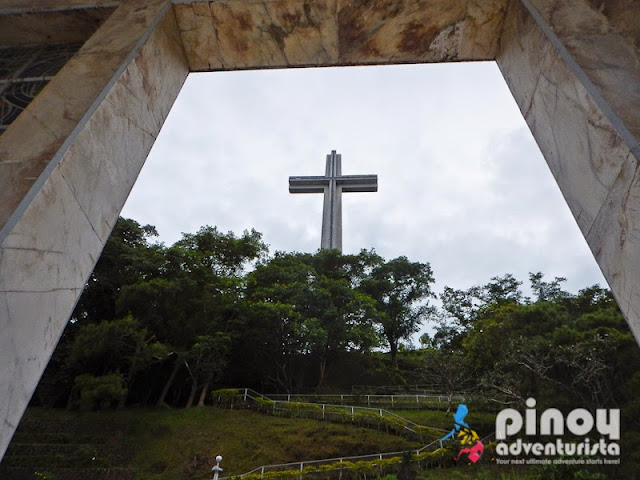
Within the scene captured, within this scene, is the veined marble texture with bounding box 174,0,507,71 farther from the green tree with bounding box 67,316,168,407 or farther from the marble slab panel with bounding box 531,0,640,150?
the green tree with bounding box 67,316,168,407

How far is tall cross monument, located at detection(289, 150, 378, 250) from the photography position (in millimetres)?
20109

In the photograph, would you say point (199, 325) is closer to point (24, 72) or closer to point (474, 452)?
point (474, 452)

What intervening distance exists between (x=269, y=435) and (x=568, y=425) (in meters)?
8.01

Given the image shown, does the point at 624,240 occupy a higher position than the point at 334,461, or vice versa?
the point at 624,240

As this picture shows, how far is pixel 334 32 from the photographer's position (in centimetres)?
237

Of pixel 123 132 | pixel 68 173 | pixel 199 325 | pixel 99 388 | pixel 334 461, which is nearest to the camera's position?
pixel 68 173

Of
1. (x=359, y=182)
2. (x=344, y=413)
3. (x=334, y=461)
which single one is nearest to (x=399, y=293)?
(x=359, y=182)

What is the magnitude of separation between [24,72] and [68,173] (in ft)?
4.23

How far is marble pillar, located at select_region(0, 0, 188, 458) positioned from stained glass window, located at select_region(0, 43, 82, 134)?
1.45 ft

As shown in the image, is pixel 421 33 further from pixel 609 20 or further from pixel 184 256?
pixel 184 256

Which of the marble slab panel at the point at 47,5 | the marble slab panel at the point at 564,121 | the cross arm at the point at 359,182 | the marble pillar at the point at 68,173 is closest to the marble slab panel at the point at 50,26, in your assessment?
the marble slab panel at the point at 47,5

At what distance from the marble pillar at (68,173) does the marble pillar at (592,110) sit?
174 centimetres

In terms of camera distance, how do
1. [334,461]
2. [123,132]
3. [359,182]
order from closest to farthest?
[123,132]
[334,461]
[359,182]

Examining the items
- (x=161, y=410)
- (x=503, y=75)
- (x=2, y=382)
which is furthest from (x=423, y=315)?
(x=2, y=382)
